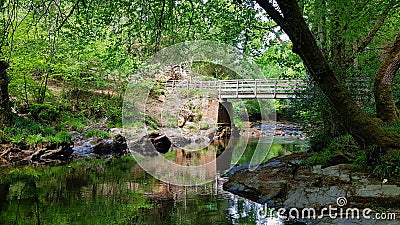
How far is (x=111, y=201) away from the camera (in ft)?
19.7

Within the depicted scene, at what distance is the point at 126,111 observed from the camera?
18625 millimetres

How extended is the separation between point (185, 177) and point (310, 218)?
419cm

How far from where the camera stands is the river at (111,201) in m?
4.91

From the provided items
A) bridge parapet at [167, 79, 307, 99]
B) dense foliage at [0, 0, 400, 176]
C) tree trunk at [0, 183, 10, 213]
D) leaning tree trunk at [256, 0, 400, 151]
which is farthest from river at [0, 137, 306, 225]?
bridge parapet at [167, 79, 307, 99]

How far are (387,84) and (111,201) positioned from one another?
5.19 meters

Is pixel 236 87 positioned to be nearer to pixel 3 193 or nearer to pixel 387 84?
pixel 387 84

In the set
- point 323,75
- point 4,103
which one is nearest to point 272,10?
point 323,75

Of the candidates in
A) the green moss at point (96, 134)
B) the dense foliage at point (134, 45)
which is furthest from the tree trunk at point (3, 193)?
the green moss at point (96, 134)

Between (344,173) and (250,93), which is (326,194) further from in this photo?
(250,93)

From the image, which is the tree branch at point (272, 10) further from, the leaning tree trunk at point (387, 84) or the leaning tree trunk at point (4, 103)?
the leaning tree trunk at point (4, 103)

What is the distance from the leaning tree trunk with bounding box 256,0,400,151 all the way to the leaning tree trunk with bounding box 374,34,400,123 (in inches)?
76.1

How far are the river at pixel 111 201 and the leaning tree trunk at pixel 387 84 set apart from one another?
310cm

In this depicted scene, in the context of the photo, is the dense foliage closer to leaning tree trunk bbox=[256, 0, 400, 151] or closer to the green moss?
leaning tree trunk bbox=[256, 0, 400, 151]

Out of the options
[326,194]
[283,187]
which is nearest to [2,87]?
[283,187]
